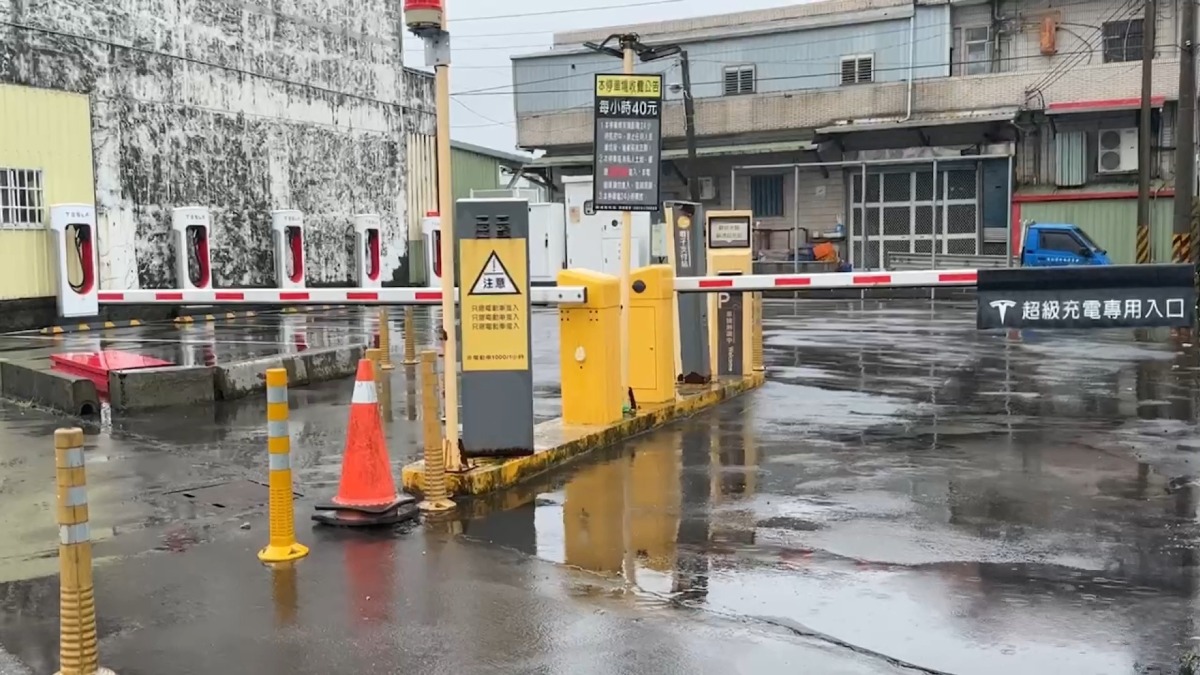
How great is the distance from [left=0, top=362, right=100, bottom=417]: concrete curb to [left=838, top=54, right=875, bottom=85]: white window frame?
2862 cm

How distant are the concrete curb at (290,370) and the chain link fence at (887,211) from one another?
69.7ft

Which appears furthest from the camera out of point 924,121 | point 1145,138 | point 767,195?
point 767,195

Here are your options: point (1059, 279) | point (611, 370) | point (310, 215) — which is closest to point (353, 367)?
point (611, 370)

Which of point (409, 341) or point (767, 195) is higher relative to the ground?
point (767, 195)

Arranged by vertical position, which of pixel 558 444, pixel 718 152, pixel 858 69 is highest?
pixel 858 69

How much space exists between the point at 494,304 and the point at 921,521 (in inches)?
127

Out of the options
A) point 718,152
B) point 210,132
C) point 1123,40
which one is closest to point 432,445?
point 210,132

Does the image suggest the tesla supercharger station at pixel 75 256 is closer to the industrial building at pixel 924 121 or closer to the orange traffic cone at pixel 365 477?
the orange traffic cone at pixel 365 477

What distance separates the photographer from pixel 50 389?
36.4 ft

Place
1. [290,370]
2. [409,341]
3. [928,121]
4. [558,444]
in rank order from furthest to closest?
[928,121], [409,341], [290,370], [558,444]

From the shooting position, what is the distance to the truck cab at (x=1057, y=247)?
2814 cm

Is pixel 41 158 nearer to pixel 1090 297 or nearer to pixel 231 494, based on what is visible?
pixel 231 494

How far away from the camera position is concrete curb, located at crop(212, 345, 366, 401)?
38.9 ft

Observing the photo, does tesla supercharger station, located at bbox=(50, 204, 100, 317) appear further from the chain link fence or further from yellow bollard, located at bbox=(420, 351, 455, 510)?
the chain link fence
